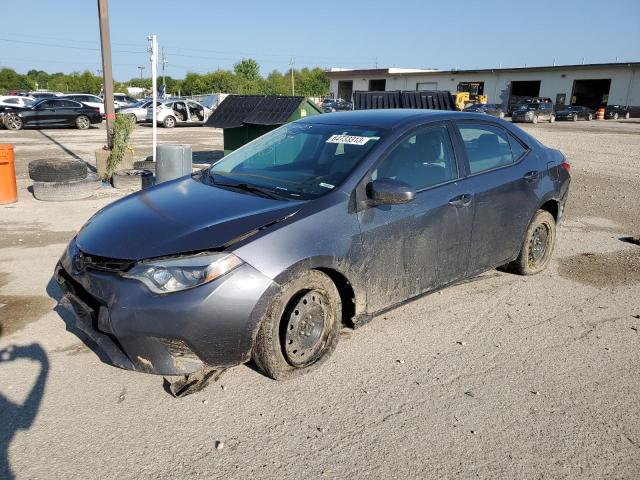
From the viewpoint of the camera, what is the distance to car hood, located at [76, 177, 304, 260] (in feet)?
9.95

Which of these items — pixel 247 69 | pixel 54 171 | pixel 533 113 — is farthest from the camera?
pixel 247 69

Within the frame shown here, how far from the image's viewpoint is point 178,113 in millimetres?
28641

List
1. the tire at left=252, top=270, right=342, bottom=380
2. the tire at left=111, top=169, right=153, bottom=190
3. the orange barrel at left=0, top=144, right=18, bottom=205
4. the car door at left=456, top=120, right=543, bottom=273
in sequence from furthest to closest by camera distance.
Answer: the tire at left=111, top=169, right=153, bottom=190
the orange barrel at left=0, top=144, right=18, bottom=205
the car door at left=456, top=120, right=543, bottom=273
the tire at left=252, top=270, right=342, bottom=380

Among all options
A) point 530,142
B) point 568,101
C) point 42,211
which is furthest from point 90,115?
point 568,101

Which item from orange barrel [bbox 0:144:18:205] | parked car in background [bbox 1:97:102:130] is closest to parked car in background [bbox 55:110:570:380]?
orange barrel [bbox 0:144:18:205]

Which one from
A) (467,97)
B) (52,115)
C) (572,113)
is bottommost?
(52,115)

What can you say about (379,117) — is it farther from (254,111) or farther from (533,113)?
(533,113)

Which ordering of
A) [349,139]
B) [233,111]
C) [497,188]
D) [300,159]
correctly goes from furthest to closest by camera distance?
1. [233,111]
2. [497,188]
3. [300,159]
4. [349,139]

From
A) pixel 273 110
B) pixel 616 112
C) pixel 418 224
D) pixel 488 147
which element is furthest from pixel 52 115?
pixel 616 112

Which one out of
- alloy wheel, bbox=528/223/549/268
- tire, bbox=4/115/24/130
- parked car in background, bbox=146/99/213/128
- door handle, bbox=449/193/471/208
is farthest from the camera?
parked car in background, bbox=146/99/213/128

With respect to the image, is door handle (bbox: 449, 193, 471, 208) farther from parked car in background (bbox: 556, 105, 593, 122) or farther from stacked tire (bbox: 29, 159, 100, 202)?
parked car in background (bbox: 556, 105, 593, 122)

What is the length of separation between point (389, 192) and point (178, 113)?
89.3 ft

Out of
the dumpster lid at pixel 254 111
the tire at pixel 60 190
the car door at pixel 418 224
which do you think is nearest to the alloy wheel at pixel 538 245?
the car door at pixel 418 224

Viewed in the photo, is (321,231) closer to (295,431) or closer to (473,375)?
(295,431)
